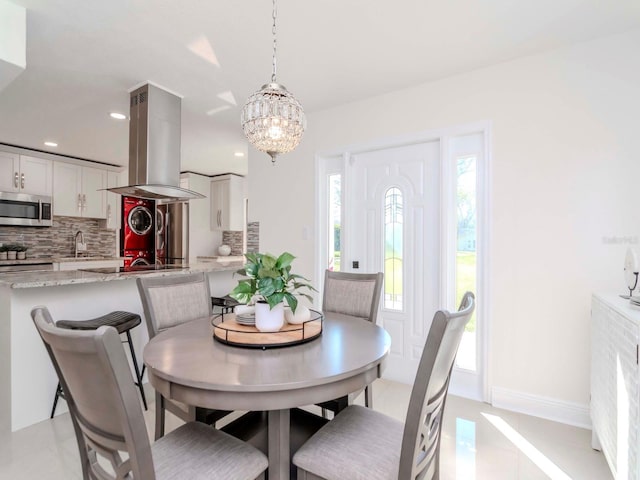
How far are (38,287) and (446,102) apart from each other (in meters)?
3.15

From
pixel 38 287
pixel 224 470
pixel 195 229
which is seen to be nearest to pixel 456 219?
pixel 224 470

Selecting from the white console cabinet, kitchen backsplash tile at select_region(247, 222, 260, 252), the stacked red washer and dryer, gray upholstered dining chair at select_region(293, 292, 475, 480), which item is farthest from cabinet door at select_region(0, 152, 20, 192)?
the white console cabinet

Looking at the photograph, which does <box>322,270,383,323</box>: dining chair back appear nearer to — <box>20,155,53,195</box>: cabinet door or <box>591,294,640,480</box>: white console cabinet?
<box>591,294,640,480</box>: white console cabinet

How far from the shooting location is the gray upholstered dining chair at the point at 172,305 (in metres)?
1.61

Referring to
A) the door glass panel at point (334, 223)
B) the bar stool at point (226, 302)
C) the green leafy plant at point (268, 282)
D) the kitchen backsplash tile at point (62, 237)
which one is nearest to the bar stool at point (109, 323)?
the bar stool at point (226, 302)

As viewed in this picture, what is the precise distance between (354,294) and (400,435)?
1.01 m

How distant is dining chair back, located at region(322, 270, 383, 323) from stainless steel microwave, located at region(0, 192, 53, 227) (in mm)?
4475

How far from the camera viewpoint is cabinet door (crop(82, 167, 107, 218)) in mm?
5129

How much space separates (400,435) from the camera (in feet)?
4.08

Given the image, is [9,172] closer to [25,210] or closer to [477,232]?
[25,210]

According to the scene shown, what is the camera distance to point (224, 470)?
3.45ft

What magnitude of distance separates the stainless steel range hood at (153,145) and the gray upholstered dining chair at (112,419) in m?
1.84

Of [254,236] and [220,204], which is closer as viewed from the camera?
[254,236]

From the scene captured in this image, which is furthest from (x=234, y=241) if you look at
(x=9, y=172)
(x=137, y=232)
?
(x=9, y=172)
